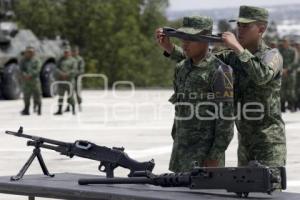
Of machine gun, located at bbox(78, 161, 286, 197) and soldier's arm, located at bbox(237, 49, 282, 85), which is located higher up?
soldier's arm, located at bbox(237, 49, 282, 85)

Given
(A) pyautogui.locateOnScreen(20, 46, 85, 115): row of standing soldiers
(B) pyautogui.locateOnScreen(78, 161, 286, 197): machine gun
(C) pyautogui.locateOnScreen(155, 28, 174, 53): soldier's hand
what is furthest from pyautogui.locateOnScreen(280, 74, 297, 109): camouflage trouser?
(B) pyautogui.locateOnScreen(78, 161, 286, 197): machine gun

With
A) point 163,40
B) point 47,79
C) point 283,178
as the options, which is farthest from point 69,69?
point 283,178

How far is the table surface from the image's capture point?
5.52 m

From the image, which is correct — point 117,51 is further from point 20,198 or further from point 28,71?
point 20,198

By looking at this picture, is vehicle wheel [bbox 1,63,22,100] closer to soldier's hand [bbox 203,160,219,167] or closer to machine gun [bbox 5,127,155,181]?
machine gun [bbox 5,127,155,181]

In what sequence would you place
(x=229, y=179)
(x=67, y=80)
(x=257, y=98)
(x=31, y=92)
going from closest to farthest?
(x=229, y=179) < (x=257, y=98) < (x=31, y=92) < (x=67, y=80)

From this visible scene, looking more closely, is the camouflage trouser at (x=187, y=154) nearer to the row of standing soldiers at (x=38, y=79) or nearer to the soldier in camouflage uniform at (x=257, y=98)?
the soldier in camouflage uniform at (x=257, y=98)

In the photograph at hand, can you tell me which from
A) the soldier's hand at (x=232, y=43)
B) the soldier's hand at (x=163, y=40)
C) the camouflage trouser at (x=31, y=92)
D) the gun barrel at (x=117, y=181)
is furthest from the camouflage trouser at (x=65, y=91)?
the soldier's hand at (x=232, y=43)

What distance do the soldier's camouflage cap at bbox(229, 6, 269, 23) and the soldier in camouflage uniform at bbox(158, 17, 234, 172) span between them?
201 millimetres

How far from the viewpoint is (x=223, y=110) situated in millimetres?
5930

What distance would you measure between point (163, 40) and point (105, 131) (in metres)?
11.5

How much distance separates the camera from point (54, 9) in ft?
184

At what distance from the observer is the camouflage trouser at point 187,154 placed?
6066mm

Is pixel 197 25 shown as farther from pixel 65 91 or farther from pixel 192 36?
pixel 65 91
